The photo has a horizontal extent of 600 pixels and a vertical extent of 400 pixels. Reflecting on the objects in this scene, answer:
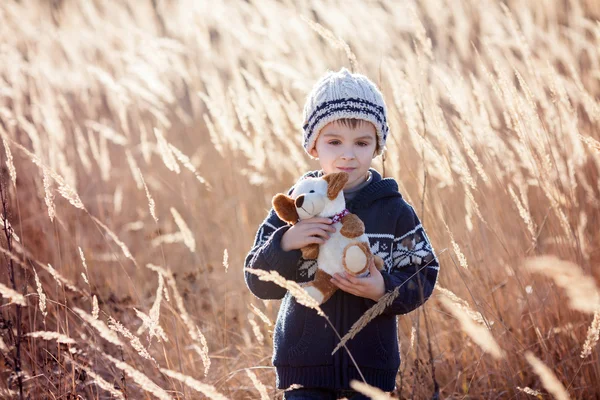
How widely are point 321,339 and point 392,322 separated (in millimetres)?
251

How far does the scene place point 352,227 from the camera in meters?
1.86

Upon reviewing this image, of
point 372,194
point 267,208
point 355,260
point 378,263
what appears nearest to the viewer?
point 355,260

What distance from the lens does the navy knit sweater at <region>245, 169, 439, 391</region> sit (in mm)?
1963

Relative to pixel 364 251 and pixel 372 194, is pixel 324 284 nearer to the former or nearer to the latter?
pixel 364 251

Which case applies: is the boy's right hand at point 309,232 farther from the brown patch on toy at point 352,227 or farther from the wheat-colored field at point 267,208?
the wheat-colored field at point 267,208

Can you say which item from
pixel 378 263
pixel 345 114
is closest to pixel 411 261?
pixel 378 263

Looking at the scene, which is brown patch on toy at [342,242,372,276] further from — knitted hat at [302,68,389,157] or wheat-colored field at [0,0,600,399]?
knitted hat at [302,68,389,157]

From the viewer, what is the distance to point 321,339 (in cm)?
198

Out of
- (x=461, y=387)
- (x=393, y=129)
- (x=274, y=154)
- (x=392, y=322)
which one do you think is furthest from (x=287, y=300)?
(x=274, y=154)

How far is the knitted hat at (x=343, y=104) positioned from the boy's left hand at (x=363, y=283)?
45 centimetres

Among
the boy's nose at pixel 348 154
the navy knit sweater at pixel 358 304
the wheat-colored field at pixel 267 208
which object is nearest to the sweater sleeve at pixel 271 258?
the navy knit sweater at pixel 358 304

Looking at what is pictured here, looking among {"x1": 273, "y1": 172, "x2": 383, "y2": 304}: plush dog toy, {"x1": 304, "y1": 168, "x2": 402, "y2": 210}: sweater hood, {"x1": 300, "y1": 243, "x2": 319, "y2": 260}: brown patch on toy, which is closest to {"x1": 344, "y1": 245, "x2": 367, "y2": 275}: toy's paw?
{"x1": 273, "y1": 172, "x2": 383, "y2": 304}: plush dog toy

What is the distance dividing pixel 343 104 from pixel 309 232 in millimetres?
418

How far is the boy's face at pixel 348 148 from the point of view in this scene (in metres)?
2.04
